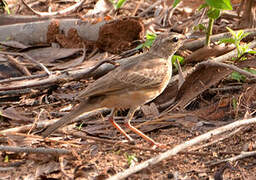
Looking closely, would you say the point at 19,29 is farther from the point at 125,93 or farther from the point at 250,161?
the point at 250,161

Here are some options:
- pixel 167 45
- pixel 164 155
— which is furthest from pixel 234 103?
pixel 164 155

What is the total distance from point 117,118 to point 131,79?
2.91 ft

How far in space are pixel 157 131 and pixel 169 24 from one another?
3.73 meters

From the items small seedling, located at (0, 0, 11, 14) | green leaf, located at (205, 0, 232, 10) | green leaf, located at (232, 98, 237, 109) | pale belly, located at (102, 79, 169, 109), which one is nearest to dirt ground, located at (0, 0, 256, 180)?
green leaf, located at (232, 98, 237, 109)

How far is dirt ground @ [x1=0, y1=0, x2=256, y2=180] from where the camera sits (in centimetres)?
408

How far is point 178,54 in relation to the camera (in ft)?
20.0

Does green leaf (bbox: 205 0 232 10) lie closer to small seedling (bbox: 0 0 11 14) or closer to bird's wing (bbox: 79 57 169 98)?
bird's wing (bbox: 79 57 169 98)

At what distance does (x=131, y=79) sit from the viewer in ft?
16.2

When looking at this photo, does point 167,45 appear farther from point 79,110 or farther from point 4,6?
point 4,6

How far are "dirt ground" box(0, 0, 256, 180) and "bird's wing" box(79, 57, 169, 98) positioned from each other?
1.66 ft

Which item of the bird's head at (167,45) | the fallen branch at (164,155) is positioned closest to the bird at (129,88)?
the bird's head at (167,45)

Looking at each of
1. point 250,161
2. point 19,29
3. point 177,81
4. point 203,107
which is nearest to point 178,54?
point 177,81

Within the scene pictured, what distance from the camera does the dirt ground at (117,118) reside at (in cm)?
408

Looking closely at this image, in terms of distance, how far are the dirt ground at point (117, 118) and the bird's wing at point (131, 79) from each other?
0.51 meters
